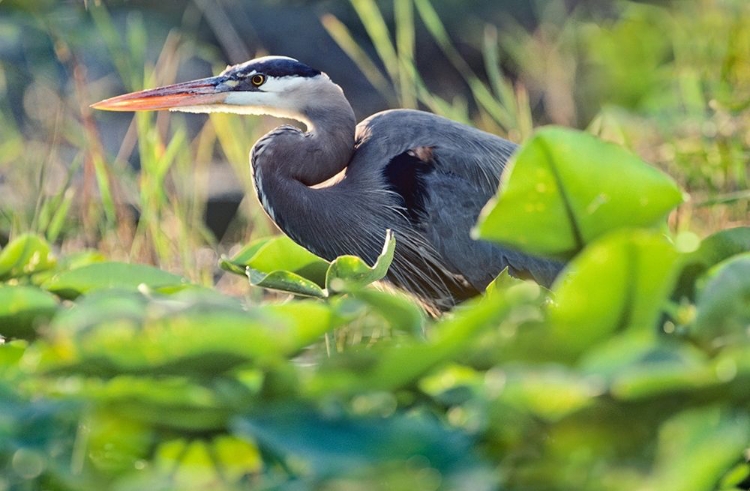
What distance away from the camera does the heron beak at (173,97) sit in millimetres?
2637

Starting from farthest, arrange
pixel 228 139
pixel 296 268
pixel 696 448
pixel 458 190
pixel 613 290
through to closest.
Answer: pixel 228 139, pixel 458 190, pixel 296 268, pixel 613 290, pixel 696 448

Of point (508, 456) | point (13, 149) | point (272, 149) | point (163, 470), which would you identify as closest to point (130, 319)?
point (163, 470)

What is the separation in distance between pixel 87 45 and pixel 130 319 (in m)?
5.25

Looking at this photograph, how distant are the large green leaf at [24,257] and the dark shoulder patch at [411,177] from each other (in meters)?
1.19

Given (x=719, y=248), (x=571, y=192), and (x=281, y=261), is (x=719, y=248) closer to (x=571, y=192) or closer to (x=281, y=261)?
(x=571, y=192)

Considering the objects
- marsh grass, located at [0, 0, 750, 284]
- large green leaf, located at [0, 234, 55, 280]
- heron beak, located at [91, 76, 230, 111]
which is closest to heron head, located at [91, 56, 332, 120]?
heron beak, located at [91, 76, 230, 111]

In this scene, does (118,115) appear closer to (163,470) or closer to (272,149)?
(272,149)

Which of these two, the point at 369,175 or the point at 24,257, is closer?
the point at 24,257

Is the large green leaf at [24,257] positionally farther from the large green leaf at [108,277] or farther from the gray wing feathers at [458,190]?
the gray wing feathers at [458,190]

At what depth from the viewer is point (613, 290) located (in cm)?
96

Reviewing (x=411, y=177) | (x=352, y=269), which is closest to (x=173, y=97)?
(x=411, y=177)

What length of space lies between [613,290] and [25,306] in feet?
2.13

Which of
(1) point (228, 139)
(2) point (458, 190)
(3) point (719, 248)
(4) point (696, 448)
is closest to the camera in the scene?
(4) point (696, 448)

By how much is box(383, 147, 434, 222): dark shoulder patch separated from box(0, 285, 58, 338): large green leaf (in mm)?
1598
